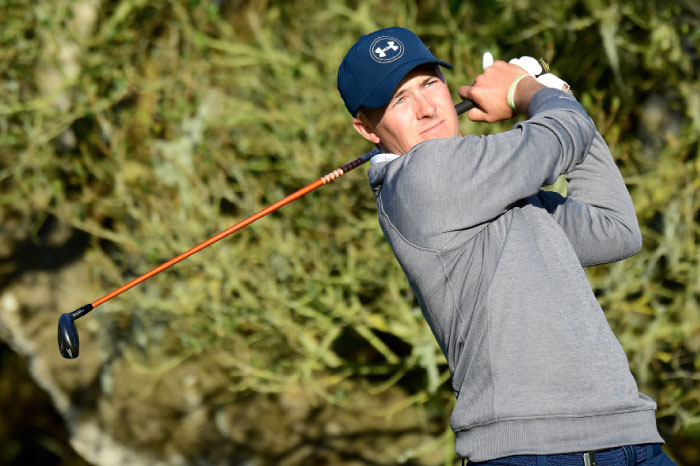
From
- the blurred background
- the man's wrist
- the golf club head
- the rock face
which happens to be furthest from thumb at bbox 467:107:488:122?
the rock face

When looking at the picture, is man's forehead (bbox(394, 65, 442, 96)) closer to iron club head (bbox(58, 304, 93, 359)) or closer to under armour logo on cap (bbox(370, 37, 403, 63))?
under armour logo on cap (bbox(370, 37, 403, 63))

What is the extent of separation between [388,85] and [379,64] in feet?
0.21

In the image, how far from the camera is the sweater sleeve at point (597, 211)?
2168mm

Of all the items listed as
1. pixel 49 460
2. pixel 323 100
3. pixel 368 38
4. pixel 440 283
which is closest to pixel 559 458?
pixel 440 283

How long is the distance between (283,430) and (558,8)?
153 inches

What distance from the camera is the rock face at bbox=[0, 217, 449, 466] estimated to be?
6836mm

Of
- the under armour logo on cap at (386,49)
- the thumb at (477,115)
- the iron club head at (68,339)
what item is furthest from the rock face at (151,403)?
the under armour logo on cap at (386,49)

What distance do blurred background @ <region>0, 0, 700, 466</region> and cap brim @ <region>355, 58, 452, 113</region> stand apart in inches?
116

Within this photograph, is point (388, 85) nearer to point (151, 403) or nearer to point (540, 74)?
point (540, 74)

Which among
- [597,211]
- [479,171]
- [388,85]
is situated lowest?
[597,211]

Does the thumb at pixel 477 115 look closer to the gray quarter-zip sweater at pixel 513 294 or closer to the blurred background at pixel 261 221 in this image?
the gray quarter-zip sweater at pixel 513 294

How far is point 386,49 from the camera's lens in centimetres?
219

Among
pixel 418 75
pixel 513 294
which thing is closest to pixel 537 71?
pixel 418 75

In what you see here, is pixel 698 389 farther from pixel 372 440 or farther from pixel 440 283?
pixel 440 283
